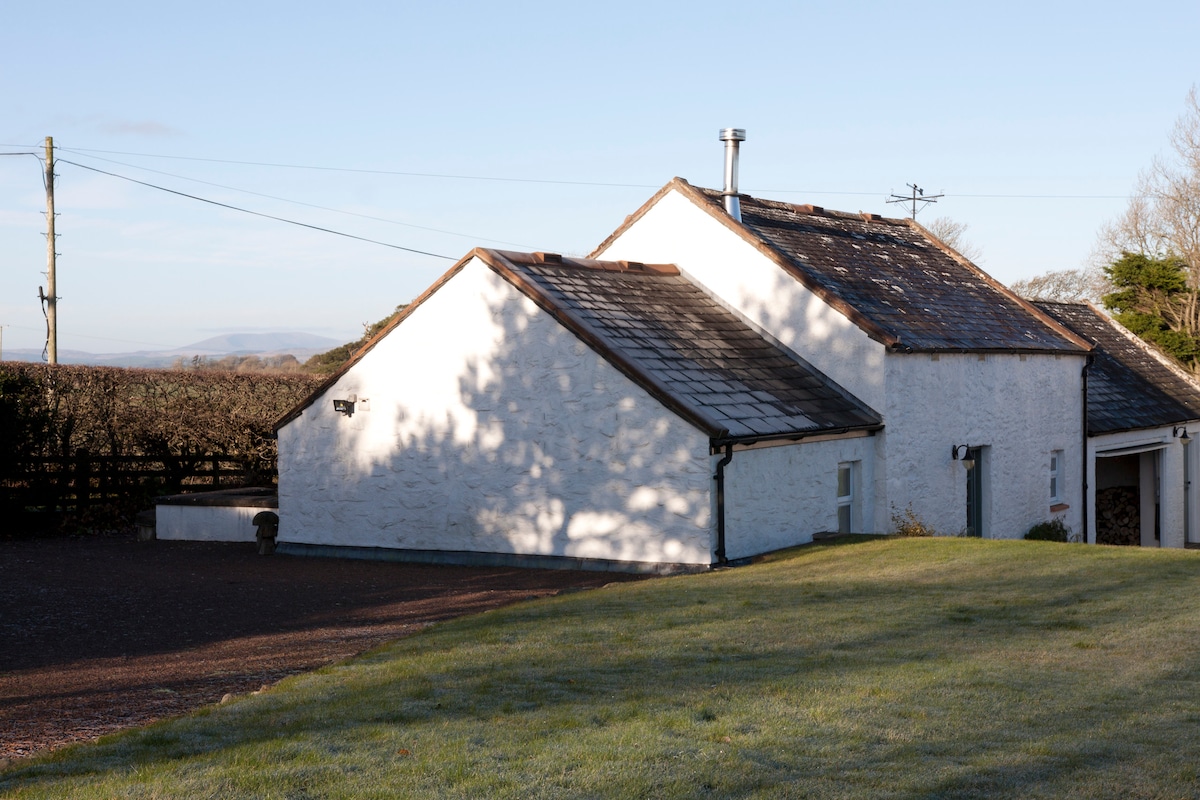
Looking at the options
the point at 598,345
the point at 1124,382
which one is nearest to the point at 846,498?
the point at 598,345

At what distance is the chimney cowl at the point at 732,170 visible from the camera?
74.5 feet

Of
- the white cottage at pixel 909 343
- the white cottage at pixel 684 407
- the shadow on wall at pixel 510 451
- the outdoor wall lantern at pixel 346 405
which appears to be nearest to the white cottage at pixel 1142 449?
the white cottage at pixel 909 343

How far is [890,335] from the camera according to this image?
19.5 meters

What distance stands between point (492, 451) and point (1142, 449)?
17698 millimetres

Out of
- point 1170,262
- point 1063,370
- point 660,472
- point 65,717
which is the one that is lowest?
point 65,717

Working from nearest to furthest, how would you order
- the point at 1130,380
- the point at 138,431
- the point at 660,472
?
the point at 660,472 < the point at 138,431 < the point at 1130,380

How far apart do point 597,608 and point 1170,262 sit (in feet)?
108

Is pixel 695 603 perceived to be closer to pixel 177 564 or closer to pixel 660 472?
pixel 660 472

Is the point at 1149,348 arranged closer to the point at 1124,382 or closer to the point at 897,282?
the point at 1124,382

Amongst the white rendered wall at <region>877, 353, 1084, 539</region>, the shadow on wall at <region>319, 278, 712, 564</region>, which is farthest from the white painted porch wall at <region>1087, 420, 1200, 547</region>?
the shadow on wall at <region>319, 278, 712, 564</region>

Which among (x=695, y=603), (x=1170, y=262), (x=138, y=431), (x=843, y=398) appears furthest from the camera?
(x=1170, y=262)

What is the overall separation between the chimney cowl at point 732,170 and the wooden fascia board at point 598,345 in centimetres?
612

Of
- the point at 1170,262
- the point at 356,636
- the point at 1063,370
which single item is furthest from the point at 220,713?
the point at 1170,262

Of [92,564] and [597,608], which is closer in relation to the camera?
[597,608]
